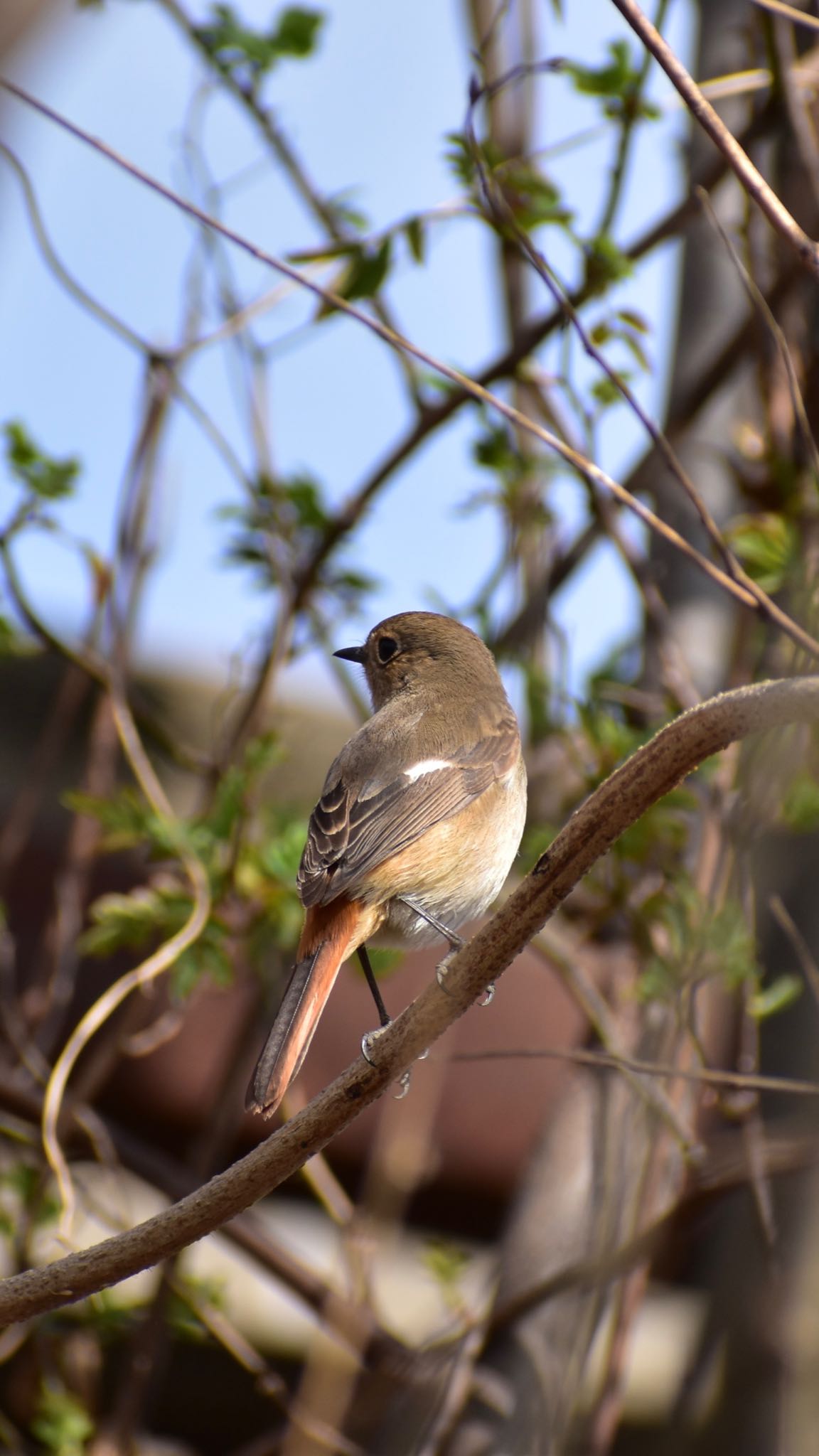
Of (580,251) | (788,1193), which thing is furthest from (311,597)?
(788,1193)

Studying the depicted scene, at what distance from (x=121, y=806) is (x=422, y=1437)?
1368 mm

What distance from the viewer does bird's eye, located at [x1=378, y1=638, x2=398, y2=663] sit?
283cm

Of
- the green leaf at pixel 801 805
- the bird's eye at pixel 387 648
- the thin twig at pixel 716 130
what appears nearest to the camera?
the thin twig at pixel 716 130

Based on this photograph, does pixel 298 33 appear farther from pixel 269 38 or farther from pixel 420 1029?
pixel 420 1029

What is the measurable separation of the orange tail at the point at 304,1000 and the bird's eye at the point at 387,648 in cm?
76

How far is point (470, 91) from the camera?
2201 mm

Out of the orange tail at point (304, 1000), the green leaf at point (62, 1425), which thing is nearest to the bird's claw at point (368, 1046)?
the orange tail at point (304, 1000)

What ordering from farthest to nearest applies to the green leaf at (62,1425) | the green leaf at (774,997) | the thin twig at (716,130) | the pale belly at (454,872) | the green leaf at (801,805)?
the green leaf at (62,1425) → the green leaf at (801,805) → the green leaf at (774,997) → the pale belly at (454,872) → the thin twig at (716,130)

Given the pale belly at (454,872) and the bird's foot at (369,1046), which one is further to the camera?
the pale belly at (454,872)

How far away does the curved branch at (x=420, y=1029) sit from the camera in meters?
1.37

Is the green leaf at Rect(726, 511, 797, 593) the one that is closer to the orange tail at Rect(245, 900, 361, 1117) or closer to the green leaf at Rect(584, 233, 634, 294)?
the green leaf at Rect(584, 233, 634, 294)

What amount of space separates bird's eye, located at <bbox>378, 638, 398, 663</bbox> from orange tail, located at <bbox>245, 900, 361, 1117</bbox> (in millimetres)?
759

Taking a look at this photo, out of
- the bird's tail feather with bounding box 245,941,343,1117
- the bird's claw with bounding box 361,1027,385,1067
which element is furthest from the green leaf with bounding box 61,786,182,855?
the bird's claw with bounding box 361,1027,385,1067

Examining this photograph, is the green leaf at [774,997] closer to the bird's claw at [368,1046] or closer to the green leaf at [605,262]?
the bird's claw at [368,1046]
